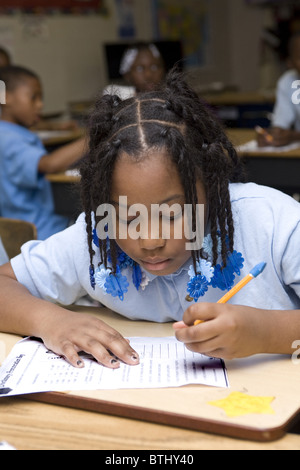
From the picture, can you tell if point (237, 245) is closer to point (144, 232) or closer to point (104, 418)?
point (144, 232)

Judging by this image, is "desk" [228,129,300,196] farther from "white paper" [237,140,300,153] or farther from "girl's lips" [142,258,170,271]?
"girl's lips" [142,258,170,271]

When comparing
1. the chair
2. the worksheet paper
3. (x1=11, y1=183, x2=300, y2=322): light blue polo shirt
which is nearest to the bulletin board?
Answer: the chair

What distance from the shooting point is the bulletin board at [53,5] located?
4609 millimetres

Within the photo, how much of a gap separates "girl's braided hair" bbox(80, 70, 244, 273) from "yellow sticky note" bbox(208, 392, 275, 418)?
10.3 inches

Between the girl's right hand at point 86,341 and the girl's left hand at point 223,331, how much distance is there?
0.11 m

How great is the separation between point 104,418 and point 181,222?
286 mm

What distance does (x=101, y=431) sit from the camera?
0.73 m

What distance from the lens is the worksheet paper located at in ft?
2.68

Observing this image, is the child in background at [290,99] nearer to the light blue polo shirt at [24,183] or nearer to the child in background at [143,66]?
the child in background at [143,66]

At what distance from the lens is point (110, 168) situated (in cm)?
92

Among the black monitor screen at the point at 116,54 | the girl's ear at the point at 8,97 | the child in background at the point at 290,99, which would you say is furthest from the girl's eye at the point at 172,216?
the black monitor screen at the point at 116,54
